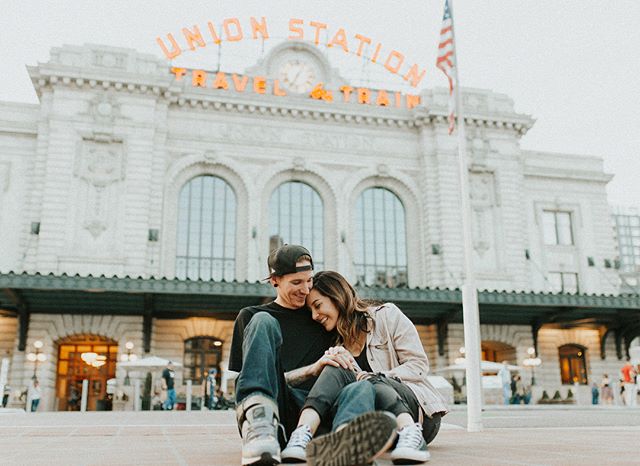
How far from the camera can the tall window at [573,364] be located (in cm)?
3259

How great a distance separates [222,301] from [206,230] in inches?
208

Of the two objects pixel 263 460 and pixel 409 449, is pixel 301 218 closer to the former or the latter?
pixel 409 449

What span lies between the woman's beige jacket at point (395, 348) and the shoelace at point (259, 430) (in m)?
1.15

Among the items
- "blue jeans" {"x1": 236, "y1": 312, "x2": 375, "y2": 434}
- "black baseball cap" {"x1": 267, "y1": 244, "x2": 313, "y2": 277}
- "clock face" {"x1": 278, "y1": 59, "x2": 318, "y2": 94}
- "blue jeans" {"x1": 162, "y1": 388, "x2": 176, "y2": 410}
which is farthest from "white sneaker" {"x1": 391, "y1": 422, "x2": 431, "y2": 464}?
"clock face" {"x1": 278, "y1": 59, "x2": 318, "y2": 94}

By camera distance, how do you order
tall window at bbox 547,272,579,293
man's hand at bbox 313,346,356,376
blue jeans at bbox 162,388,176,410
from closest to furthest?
1. man's hand at bbox 313,346,356,376
2. blue jeans at bbox 162,388,176,410
3. tall window at bbox 547,272,579,293

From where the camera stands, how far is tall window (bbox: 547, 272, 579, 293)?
34031 millimetres

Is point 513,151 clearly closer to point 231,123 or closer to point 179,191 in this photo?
point 231,123

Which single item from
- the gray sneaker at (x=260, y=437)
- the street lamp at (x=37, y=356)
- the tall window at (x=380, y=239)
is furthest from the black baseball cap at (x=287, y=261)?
the tall window at (x=380, y=239)

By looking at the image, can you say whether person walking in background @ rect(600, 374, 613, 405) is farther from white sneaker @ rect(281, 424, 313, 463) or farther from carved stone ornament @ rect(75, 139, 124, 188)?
white sneaker @ rect(281, 424, 313, 463)

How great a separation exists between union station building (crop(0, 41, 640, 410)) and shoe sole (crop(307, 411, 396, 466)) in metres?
22.3

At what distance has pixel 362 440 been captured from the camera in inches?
106

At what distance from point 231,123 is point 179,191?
4.30m

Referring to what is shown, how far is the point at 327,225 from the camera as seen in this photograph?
31547 mm

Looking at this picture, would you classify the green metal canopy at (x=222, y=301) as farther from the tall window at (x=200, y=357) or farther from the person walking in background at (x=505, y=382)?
the person walking in background at (x=505, y=382)
